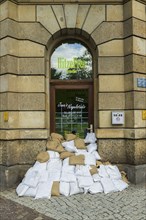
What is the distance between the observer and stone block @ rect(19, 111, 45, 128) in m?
6.89

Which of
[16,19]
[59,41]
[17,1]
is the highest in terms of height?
[17,1]

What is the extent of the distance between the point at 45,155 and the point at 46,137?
1.59 feet

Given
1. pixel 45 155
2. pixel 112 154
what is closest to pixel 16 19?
pixel 45 155

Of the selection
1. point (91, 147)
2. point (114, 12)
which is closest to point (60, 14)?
point (114, 12)

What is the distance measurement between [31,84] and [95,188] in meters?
3.07

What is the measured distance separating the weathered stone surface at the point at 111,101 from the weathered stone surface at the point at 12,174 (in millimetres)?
2524

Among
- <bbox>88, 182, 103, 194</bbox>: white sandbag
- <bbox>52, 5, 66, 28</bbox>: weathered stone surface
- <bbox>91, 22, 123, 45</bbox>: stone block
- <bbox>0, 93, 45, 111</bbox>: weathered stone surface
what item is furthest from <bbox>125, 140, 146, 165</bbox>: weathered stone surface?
<bbox>52, 5, 66, 28</bbox>: weathered stone surface

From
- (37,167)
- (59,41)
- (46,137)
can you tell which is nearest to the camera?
(37,167)

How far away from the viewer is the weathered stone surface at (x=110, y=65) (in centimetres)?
695

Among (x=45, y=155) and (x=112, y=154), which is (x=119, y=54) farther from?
(x=45, y=155)

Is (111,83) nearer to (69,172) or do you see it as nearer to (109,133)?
(109,133)

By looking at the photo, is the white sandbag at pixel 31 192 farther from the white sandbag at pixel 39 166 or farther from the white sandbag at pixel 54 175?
the white sandbag at pixel 39 166

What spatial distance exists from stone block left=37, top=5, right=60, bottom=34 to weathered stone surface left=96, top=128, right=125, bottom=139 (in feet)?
9.57

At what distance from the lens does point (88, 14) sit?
700cm
